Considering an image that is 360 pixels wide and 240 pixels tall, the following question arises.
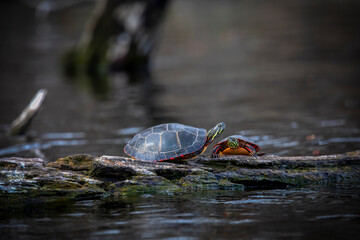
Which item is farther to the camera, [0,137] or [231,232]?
[0,137]

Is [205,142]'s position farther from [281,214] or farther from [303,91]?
[303,91]

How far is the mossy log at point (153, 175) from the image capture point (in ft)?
19.7

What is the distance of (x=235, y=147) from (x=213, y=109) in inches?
278

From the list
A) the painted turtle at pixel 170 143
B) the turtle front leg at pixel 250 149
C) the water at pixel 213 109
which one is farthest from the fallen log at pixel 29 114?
the turtle front leg at pixel 250 149

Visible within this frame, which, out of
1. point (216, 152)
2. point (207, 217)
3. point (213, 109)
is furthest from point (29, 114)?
point (207, 217)

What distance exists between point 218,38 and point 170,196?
2522 centimetres

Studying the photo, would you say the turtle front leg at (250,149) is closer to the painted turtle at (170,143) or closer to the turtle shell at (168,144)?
the painted turtle at (170,143)

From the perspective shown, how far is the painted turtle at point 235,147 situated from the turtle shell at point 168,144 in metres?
0.26

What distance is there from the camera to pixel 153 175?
6.19m

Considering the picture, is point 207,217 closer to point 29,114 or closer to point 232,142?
point 232,142

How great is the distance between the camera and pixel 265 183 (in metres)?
6.30

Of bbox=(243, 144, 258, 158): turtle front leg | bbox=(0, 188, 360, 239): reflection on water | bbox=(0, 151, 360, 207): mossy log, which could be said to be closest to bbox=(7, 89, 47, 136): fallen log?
bbox=(0, 151, 360, 207): mossy log

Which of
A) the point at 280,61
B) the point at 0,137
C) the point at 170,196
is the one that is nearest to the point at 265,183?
the point at 170,196

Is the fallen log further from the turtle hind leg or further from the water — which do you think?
the turtle hind leg
